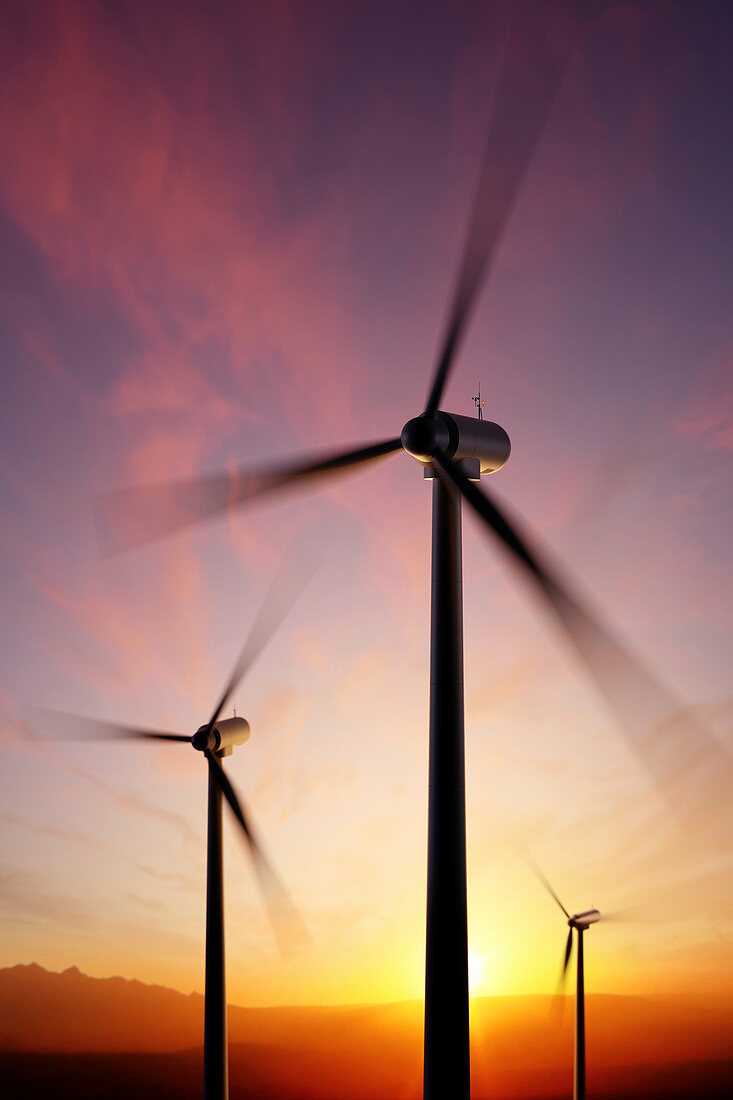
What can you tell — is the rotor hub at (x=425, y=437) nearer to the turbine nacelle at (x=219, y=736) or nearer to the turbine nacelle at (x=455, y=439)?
the turbine nacelle at (x=455, y=439)

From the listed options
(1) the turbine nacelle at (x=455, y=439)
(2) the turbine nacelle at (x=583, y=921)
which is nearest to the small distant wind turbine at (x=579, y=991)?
(2) the turbine nacelle at (x=583, y=921)

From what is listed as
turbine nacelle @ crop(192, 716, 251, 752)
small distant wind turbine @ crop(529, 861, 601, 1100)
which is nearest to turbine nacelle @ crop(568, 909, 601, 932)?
small distant wind turbine @ crop(529, 861, 601, 1100)

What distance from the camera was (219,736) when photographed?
31219 mm

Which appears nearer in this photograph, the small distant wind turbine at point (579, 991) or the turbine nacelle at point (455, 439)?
the turbine nacelle at point (455, 439)

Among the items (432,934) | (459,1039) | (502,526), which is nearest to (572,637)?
(502,526)

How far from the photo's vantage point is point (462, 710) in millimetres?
16672

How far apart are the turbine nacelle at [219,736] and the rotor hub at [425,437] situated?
1661 cm

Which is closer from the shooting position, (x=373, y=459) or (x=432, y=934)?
(x=432, y=934)

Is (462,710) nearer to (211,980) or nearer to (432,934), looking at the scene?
(432,934)

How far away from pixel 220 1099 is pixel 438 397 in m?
22.8

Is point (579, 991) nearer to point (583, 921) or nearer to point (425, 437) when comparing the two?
point (583, 921)

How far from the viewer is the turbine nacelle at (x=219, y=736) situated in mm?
31109

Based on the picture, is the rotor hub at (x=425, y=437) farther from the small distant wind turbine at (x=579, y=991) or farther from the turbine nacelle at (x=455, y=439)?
the small distant wind turbine at (x=579, y=991)

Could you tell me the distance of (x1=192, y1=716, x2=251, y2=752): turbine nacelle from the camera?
31.1m
